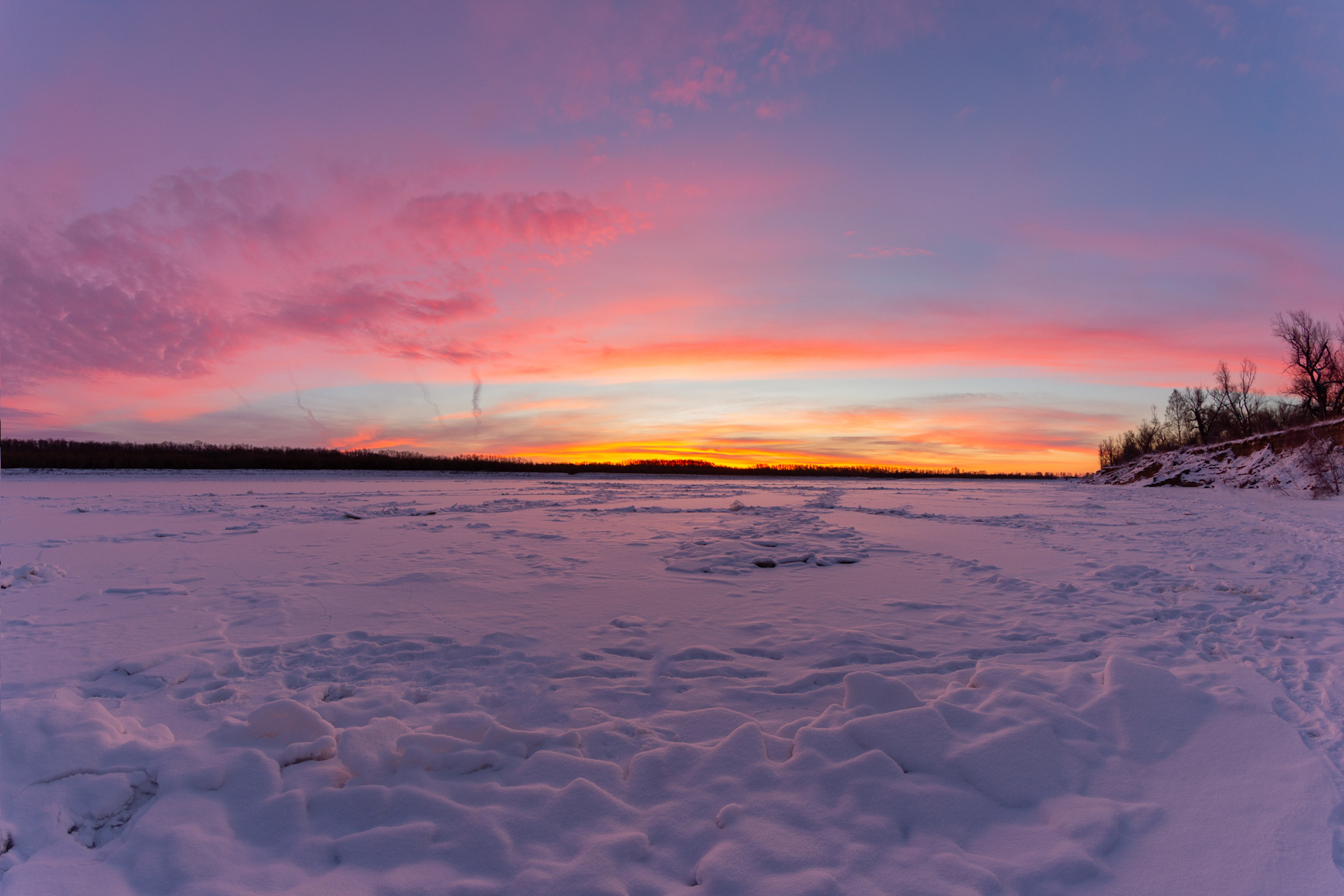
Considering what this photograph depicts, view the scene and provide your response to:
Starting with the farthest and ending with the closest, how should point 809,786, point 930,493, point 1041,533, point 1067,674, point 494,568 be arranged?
point 930,493 → point 1041,533 → point 494,568 → point 1067,674 → point 809,786

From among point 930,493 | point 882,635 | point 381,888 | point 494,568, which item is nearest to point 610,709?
point 381,888

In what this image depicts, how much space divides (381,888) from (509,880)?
0.50 m

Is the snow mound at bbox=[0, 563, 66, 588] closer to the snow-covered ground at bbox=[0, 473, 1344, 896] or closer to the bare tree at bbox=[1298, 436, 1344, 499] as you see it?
the snow-covered ground at bbox=[0, 473, 1344, 896]

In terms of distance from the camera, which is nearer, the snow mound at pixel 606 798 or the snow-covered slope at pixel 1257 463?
the snow mound at pixel 606 798

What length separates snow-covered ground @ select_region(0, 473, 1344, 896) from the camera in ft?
7.78

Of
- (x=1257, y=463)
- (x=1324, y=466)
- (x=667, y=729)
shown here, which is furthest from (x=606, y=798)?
(x=1257, y=463)

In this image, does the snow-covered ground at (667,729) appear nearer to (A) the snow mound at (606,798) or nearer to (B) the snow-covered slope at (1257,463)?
(A) the snow mound at (606,798)

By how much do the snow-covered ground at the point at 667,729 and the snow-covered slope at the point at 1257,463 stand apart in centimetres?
1981

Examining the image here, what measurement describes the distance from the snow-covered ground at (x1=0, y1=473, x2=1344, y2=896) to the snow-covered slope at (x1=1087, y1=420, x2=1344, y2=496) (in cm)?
1981

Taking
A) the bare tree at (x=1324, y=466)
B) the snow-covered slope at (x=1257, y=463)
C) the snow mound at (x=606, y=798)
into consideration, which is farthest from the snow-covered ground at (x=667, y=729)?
the snow-covered slope at (x=1257, y=463)

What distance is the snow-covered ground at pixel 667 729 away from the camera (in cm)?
237

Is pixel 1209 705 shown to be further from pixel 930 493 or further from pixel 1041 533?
pixel 930 493

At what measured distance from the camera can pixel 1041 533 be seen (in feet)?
40.1

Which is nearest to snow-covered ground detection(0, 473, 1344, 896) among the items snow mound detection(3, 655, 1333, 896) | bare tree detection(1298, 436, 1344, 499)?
snow mound detection(3, 655, 1333, 896)
